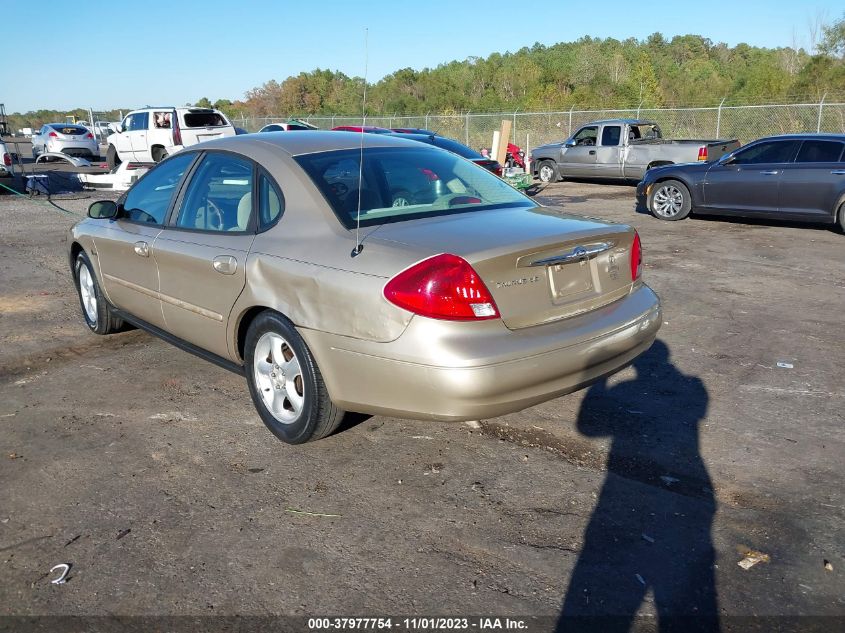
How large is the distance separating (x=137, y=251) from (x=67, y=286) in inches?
141

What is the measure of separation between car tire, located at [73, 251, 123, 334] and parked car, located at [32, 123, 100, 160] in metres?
27.1

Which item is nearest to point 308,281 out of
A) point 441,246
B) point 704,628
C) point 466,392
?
point 441,246

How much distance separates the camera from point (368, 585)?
9.00 feet

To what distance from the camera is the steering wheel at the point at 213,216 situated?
4.27 m

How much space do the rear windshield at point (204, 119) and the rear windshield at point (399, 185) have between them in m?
18.9

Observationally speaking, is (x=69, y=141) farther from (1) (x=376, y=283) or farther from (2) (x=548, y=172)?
(1) (x=376, y=283)

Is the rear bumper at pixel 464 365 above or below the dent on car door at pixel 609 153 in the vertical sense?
below

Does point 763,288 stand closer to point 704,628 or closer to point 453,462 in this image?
point 453,462

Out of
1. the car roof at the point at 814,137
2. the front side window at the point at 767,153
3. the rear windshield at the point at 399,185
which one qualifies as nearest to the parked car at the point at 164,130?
the front side window at the point at 767,153

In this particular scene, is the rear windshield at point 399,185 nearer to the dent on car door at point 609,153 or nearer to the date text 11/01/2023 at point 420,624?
the date text 11/01/2023 at point 420,624

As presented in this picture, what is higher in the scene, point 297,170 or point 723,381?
point 297,170

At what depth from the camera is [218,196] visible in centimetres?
437

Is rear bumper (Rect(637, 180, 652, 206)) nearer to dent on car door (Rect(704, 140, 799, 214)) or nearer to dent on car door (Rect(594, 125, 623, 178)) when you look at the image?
dent on car door (Rect(704, 140, 799, 214))

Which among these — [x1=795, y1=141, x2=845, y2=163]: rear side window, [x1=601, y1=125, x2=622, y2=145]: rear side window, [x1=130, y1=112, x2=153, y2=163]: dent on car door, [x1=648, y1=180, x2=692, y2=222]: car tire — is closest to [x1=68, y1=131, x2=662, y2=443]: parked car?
[x1=795, y1=141, x2=845, y2=163]: rear side window
